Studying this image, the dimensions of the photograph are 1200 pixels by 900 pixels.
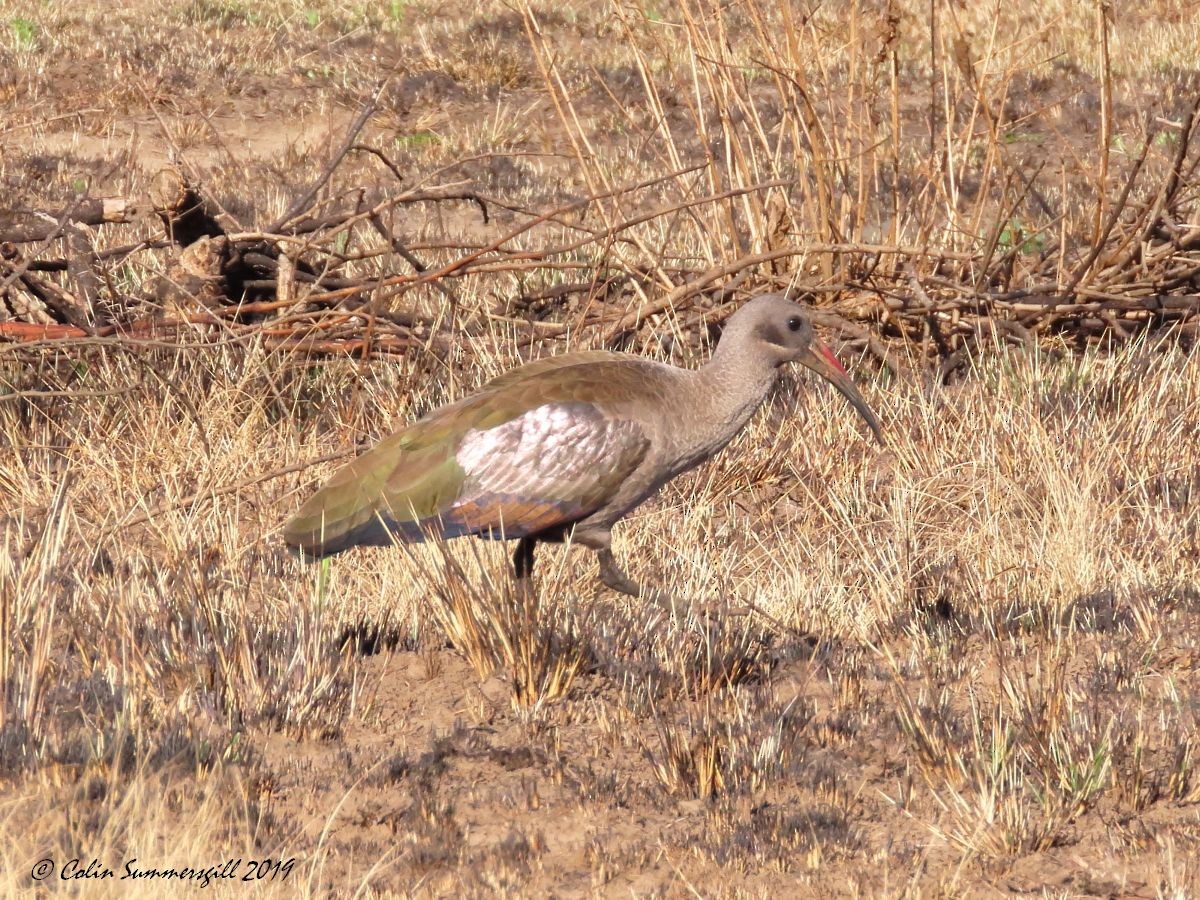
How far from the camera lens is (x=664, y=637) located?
4.73 meters

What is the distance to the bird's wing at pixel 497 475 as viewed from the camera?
4.88 meters

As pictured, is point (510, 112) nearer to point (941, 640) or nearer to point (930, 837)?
point (941, 640)

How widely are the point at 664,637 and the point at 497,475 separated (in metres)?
0.74

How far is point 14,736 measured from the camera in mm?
3717

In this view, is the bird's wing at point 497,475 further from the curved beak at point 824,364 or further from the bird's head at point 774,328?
the curved beak at point 824,364

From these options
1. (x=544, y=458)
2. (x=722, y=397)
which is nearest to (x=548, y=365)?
(x=544, y=458)

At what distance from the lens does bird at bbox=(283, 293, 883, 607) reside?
4.89 m

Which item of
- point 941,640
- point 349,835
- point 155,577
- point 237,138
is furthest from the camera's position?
point 237,138

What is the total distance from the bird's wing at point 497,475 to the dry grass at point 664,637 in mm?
227

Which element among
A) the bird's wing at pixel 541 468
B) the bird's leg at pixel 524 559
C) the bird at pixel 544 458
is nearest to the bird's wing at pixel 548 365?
the bird at pixel 544 458

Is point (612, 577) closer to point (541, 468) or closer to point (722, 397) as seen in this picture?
point (541, 468)

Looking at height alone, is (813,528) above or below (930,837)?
below

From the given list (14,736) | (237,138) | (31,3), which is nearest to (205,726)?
(14,736)

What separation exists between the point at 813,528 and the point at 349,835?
3.37 meters
